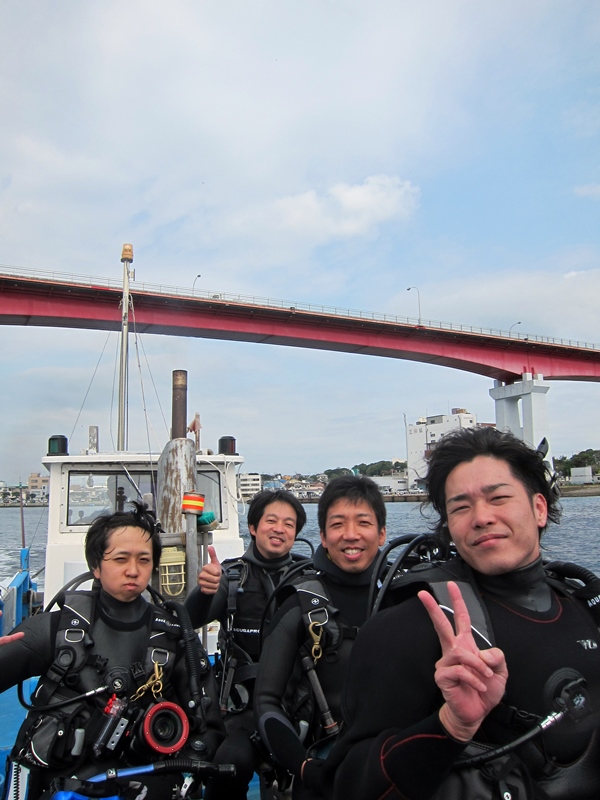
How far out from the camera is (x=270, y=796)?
2.57 m

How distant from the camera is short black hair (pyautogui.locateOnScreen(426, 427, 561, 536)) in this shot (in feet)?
5.20

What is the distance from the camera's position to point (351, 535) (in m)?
2.46

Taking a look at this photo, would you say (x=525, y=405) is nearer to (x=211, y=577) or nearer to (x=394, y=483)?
(x=211, y=577)

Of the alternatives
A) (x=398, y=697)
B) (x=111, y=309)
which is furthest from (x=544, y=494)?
(x=111, y=309)

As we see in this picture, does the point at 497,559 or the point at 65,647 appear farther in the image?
the point at 65,647

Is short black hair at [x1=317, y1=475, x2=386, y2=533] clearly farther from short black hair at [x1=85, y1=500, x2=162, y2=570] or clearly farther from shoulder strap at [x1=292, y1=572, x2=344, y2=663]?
short black hair at [x1=85, y1=500, x2=162, y2=570]

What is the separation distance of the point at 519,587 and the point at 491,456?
1.10 ft

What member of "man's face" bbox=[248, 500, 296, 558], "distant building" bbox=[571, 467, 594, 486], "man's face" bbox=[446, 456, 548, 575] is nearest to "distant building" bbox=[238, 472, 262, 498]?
"man's face" bbox=[248, 500, 296, 558]

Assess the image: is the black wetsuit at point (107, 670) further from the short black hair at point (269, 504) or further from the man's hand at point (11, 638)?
the short black hair at point (269, 504)

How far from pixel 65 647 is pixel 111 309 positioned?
20165 millimetres

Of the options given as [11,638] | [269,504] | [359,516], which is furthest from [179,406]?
[11,638]

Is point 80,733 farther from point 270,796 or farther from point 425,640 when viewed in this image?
point 425,640

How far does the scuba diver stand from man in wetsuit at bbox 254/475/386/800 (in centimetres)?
33

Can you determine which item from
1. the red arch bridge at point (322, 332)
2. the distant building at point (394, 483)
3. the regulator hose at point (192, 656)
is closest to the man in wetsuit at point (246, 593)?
the regulator hose at point (192, 656)
